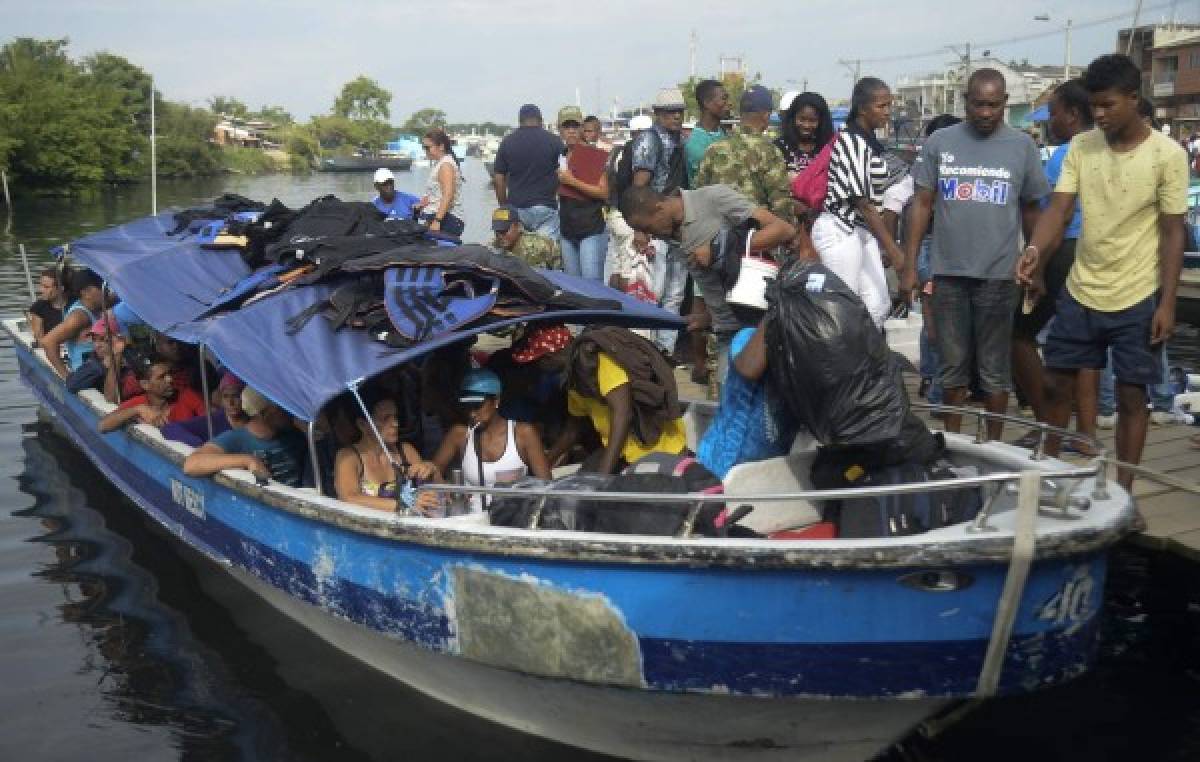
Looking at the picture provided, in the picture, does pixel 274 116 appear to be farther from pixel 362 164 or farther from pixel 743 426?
pixel 743 426

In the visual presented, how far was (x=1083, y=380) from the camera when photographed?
5492 mm

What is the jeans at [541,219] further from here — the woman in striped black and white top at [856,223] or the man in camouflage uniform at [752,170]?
the woman in striped black and white top at [856,223]

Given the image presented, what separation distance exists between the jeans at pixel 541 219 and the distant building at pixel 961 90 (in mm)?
32832

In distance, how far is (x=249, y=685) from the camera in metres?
5.62

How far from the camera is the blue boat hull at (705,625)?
12.4 ft

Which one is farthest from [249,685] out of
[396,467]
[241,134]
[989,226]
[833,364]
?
→ [241,134]

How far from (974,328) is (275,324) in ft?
11.3

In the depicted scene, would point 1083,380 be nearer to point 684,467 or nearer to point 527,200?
point 684,467

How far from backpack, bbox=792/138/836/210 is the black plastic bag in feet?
8.23

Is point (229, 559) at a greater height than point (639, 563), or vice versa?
point (639, 563)

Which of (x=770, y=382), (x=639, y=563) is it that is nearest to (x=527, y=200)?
(x=770, y=382)

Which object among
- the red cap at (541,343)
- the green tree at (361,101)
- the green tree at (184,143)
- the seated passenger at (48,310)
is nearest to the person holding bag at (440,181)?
the seated passenger at (48,310)

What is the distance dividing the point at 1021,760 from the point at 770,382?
202 cm

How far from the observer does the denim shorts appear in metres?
5.74
